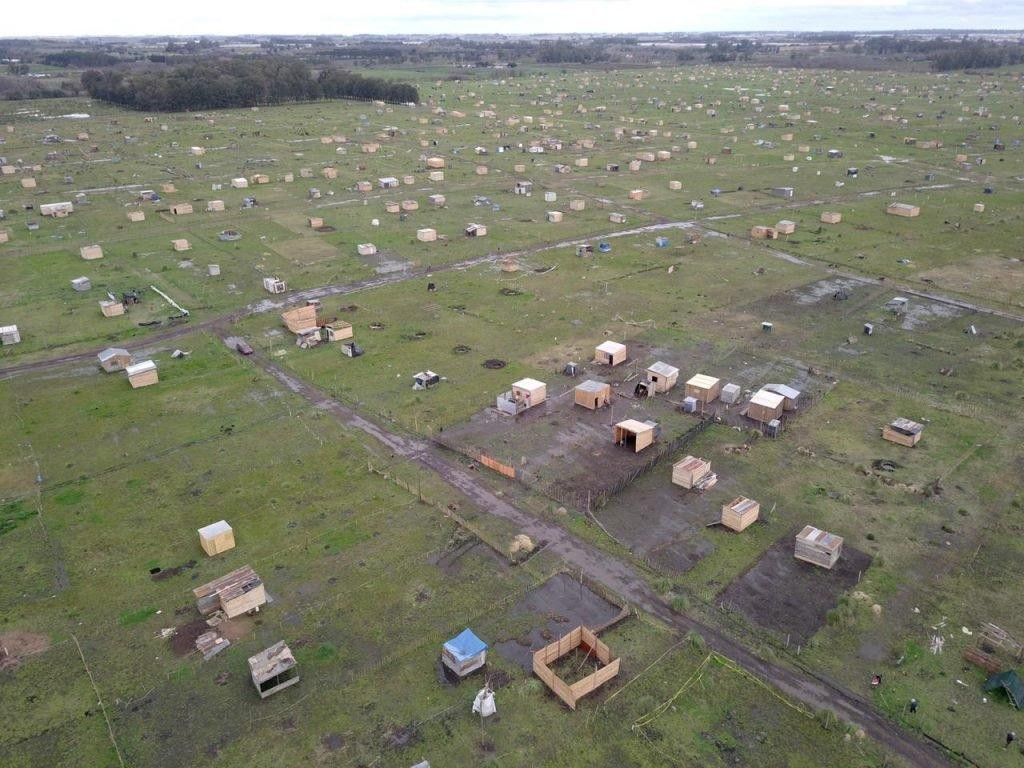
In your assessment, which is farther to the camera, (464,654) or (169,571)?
(169,571)

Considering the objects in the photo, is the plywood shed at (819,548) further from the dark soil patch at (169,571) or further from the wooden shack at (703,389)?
the dark soil patch at (169,571)

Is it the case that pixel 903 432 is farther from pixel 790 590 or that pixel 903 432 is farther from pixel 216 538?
pixel 216 538

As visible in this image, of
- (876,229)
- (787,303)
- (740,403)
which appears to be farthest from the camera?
(876,229)

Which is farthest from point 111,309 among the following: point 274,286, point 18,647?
point 18,647

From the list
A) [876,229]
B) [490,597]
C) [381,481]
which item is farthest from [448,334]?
[876,229]

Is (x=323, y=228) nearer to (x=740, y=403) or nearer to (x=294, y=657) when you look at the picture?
(x=740, y=403)

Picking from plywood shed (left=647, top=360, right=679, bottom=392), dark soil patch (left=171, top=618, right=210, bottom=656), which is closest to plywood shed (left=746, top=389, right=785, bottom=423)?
plywood shed (left=647, top=360, right=679, bottom=392)
